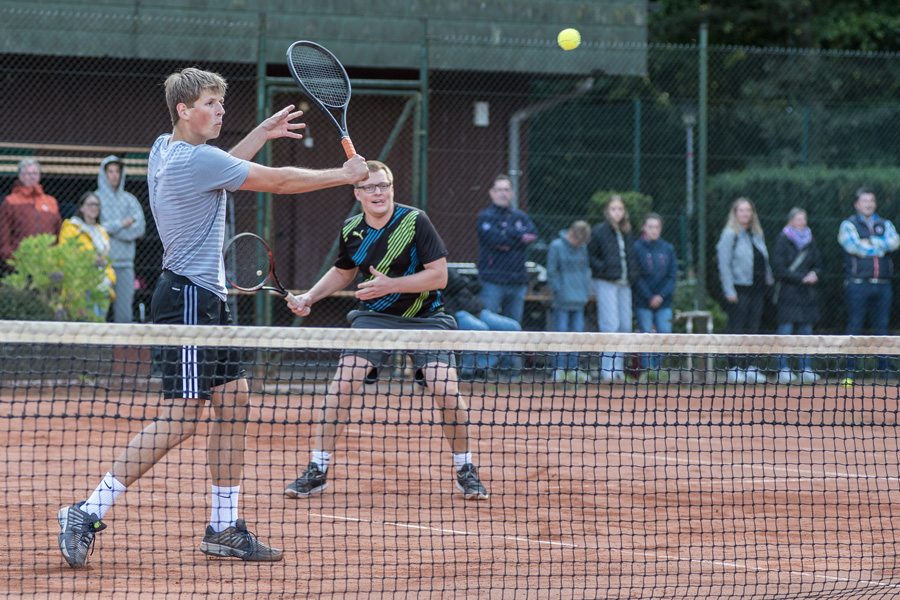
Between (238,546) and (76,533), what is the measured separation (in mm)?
597

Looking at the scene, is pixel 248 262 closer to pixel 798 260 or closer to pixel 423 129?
pixel 423 129

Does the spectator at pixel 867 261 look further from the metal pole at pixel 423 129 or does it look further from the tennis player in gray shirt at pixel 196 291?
the tennis player in gray shirt at pixel 196 291

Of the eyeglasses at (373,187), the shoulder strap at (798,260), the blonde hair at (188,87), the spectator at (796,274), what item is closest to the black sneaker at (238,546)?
the blonde hair at (188,87)

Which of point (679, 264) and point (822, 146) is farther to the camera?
point (822, 146)

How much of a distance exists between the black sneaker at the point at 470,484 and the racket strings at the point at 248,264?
53.7 inches

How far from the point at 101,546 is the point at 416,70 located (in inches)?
317

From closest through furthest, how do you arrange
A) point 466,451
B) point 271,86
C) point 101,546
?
point 101,546
point 466,451
point 271,86

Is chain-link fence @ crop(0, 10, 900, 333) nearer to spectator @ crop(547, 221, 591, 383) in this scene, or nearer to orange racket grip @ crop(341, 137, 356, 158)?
spectator @ crop(547, 221, 591, 383)

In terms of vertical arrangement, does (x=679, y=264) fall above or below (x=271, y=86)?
below

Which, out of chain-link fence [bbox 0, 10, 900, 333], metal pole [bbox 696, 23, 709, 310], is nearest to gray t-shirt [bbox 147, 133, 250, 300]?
chain-link fence [bbox 0, 10, 900, 333]

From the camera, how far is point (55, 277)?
29.2 ft

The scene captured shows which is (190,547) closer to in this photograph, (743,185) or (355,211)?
(355,211)

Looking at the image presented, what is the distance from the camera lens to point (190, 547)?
452 centimetres

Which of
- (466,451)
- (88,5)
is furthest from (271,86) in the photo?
(466,451)
